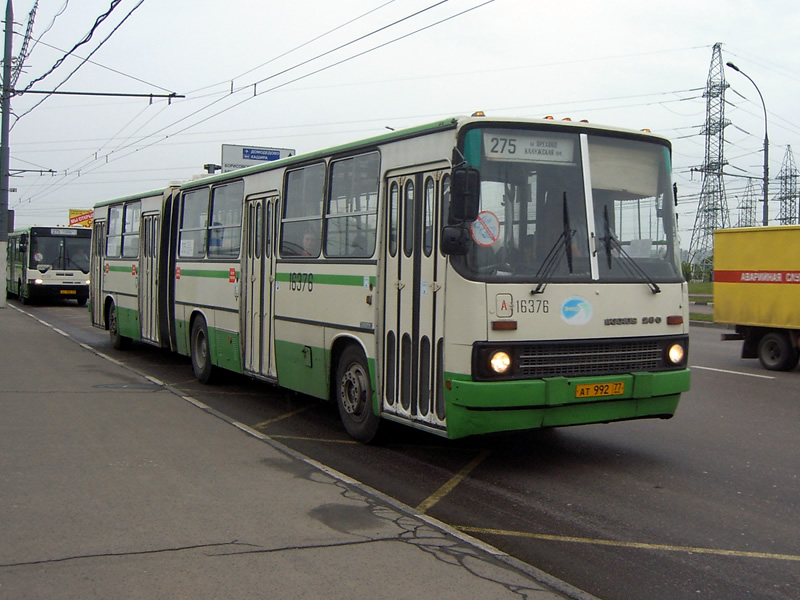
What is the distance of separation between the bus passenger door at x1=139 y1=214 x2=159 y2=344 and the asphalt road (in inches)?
154

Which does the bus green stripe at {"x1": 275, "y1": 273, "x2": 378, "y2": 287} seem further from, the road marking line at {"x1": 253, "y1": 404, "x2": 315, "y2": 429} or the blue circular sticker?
Answer: the blue circular sticker

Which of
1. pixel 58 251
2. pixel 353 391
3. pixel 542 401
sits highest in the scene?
pixel 58 251

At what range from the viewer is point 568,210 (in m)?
Result: 7.60

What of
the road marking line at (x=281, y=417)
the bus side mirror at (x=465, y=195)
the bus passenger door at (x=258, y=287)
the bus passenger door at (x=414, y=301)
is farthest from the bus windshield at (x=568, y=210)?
the bus passenger door at (x=258, y=287)

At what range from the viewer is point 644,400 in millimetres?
7957

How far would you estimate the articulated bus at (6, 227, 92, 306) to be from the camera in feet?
114

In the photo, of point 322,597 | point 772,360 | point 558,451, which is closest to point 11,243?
point 772,360

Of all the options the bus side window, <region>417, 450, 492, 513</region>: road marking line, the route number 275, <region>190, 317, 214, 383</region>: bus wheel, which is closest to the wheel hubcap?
<region>417, 450, 492, 513</region>: road marking line

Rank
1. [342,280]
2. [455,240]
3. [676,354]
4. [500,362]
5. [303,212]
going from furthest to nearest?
[303,212] → [342,280] → [676,354] → [500,362] → [455,240]

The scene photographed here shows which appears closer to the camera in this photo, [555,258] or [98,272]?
[555,258]

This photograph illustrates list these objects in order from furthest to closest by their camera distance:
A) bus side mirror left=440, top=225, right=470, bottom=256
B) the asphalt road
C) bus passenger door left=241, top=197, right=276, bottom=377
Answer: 1. bus passenger door left=241, top=197, right=276, bottom=377
2. bus side mirror left=440, top=225, right=470, bottom=256
3. the asphalt road

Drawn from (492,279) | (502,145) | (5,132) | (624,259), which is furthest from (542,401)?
(5,132)

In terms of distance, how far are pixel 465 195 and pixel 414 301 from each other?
49.7 inches

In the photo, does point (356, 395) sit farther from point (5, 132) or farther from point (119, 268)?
point (5, 132)
